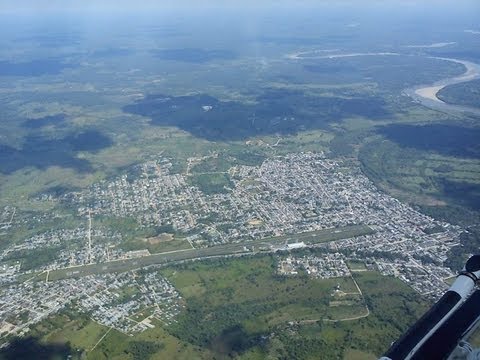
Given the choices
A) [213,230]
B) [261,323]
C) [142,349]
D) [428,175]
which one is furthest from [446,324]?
[428,175]

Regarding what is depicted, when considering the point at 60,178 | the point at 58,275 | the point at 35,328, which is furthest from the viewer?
the point at 60,178

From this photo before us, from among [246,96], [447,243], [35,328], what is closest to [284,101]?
[246,96]

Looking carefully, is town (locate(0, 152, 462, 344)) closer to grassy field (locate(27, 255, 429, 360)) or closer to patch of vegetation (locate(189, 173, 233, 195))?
patch of vegetation (locate(189, 173, 233, 195))

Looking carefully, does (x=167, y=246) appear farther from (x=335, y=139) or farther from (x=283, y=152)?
(x=335, y=139)

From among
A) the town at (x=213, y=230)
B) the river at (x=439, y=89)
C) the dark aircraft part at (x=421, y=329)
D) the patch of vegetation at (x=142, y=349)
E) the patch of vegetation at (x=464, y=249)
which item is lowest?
the river at (x=439, y=89)

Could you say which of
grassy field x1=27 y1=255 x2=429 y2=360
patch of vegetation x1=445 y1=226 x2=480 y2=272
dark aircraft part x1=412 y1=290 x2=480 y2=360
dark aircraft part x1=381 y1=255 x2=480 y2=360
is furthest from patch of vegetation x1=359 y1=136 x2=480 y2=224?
dark aircraft part x1=412 y1=290 x2=480 y2=360

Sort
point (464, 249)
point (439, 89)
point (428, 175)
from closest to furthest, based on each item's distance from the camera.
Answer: point (464, 249)
point (428, 175)
point (439, 89)

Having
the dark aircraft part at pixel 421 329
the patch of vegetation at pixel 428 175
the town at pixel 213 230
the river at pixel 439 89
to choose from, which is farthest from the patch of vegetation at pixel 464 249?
the river at pixel 439 89

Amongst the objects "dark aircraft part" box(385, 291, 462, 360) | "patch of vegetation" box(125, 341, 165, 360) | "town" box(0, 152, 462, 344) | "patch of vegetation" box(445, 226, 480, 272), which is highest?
"dark aircraft part" box(385, 291, 462, 360)

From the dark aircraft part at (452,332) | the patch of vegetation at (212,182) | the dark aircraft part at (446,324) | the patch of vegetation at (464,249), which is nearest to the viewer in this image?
the dark aircraft part at (452,332)

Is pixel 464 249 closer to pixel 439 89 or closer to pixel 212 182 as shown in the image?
pixel 212 182

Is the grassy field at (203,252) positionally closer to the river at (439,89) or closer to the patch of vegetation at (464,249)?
the patch of vegetation at (464,249)
